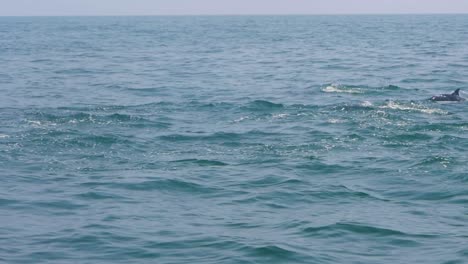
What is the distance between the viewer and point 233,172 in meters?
22.0

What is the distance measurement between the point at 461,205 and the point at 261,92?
74.8ft

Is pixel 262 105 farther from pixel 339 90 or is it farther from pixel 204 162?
pixel 204 162

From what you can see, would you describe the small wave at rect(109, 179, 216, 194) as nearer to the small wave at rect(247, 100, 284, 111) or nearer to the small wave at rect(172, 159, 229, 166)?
the small wave at rect(172, 159, 229, 166)

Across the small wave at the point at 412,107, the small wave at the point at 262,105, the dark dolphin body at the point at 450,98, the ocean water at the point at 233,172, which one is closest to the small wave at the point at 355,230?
the ocean water at the point at 233,172

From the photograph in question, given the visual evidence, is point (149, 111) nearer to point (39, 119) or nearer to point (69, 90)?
point (39, 119)

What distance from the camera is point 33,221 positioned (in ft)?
56.6

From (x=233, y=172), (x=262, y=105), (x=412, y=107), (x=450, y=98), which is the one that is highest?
(x=450, y=98)

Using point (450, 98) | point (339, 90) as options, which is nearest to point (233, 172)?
point (450, 98)

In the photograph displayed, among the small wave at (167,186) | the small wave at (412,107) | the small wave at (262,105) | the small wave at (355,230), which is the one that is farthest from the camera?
the small wave at (262,105)

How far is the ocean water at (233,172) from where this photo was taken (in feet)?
51.4

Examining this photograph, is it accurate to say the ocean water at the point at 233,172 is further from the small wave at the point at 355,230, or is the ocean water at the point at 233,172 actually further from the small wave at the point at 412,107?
the small wave at the point at 412,107

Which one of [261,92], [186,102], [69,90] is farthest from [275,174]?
[69,90]

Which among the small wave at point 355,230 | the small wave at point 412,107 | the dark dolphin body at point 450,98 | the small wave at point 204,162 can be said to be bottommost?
the small wave at point 204,162

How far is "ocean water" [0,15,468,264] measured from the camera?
15672mm
